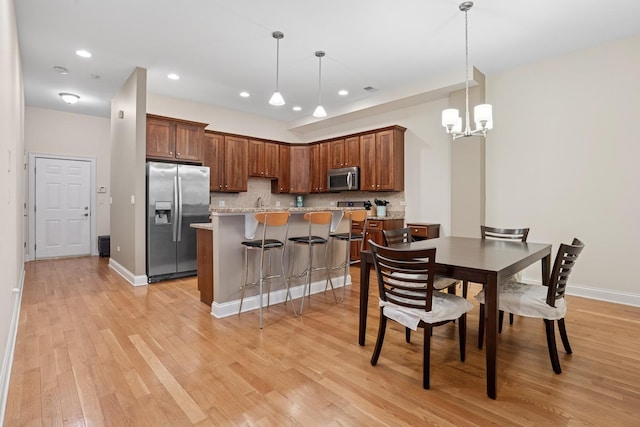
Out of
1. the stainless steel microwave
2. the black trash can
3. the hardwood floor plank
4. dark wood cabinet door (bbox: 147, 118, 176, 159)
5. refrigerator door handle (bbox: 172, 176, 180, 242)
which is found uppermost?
dark wood cabinet door (bbox: 147, 118, 176, 159)

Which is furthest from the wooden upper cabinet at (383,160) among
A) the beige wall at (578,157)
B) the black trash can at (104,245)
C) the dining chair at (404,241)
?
the black trash can at (104,245)

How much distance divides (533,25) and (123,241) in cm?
607

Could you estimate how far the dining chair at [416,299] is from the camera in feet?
6.41

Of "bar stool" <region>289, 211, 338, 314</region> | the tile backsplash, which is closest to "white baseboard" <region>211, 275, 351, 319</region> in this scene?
"bar stool" <region>289, 211, 338, 314</region>

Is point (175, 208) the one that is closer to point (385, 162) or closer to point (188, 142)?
point (188, 142)

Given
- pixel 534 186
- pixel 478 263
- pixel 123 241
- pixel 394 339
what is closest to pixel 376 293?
pixel 394 339

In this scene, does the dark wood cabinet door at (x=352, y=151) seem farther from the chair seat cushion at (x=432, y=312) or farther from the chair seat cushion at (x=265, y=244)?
the chair seat cushion at (x=432, y=312)

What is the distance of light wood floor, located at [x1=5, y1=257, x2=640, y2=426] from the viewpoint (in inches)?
68.6

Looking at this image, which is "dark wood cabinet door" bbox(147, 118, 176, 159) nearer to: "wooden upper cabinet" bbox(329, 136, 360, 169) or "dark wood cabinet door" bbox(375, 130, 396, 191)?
"wooden upper cabinet" bbox(329, 136, 360, 169)

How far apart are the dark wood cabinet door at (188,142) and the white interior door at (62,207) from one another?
322cm

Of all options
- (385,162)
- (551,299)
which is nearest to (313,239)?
(551,299)

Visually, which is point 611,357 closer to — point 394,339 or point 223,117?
point 394,339

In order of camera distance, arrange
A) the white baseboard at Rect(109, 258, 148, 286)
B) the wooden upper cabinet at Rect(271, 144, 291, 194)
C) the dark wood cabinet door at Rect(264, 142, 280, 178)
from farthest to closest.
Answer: the wooden upper cabinet at Rect(271, 144, 291, 194) < the dark wood cabinet door at Rect(264, 142, 280, 178) < the white baseboard at Rect(109, 258, 148, 286)

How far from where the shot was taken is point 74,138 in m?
6.70
